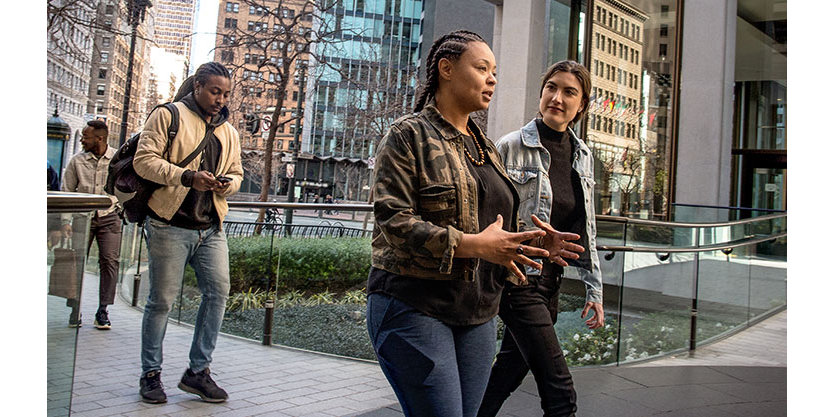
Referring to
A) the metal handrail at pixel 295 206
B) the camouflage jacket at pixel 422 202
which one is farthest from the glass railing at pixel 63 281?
the metal handrail at pixel 295 206

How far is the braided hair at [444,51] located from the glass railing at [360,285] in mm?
3791

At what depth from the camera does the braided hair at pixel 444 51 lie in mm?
2285

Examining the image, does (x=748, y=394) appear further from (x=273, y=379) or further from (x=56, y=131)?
(x=56, y=131)

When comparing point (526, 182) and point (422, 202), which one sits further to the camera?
point (526, 182)

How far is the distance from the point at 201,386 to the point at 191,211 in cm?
113

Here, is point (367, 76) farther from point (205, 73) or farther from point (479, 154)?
point (479, 154)

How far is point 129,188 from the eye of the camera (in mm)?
4172

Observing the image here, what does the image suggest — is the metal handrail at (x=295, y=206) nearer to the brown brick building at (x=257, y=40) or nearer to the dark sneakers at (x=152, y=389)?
the dark sneakers at (x=152, y=389)

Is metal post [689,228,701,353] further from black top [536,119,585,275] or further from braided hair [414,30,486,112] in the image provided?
braided hair [414,30,486,112]

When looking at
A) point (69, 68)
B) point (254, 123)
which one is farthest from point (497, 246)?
point (69, 68)


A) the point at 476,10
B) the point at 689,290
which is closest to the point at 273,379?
the point at 689,290

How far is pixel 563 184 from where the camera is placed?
3420mm

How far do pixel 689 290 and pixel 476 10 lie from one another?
1341 inches

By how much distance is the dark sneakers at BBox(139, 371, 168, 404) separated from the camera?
14.0 ft
